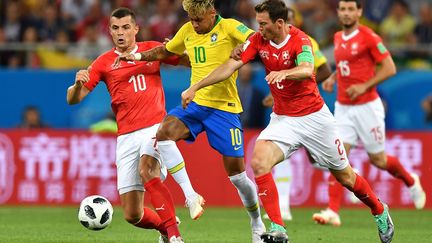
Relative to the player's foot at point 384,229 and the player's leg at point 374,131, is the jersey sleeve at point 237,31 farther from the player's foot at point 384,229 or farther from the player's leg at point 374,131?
the player's leg at point 374,131

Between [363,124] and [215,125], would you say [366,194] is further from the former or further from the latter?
[363,124]

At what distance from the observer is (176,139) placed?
33.7 feet

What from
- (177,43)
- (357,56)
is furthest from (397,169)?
(177,43)

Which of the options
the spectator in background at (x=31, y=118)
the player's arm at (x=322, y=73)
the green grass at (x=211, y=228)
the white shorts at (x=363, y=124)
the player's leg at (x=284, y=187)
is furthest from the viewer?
the spectator in background at (x=31, y=118)

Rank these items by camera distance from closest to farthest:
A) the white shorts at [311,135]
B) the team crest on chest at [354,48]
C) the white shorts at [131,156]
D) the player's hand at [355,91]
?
the white shorts at [311,135] < the white shorts at [131,156] < the player's hand at [355,91] < the team crest on chest at [354,48]

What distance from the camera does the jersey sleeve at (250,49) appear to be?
32.4ft

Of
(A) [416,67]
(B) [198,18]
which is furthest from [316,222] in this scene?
(A) [416,67]

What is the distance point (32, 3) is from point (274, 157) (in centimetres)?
1155

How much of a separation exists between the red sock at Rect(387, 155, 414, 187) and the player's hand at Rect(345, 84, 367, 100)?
5.12 ft

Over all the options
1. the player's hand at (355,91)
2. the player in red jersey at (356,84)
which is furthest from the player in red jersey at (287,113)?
the player in red jersey at (356,84)

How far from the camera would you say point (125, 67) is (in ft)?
35.0

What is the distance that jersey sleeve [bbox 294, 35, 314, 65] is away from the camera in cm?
958

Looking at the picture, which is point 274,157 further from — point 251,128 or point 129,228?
point 251,128

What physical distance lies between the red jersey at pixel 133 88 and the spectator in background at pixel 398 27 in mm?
9193
